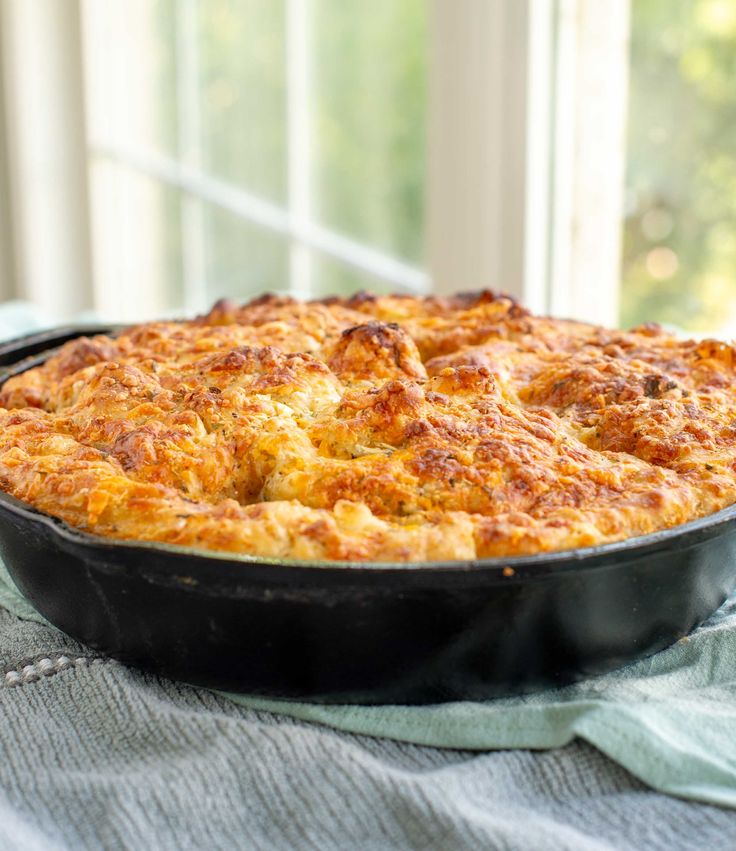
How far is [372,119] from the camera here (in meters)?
3.86

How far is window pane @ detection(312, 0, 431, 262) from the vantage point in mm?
3621

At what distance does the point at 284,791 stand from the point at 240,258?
4.09 m

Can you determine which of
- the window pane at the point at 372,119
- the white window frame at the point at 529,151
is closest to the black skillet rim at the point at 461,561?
the white window frame at the point at 529,151

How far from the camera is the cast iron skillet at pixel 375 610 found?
108 centimetres

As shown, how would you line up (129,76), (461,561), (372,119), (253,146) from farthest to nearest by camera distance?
Result: (129,76)
(253,146)
(372,119)
(461,561)

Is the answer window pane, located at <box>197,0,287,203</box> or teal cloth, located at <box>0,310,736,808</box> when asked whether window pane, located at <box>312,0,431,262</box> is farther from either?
teal cloth, located at <box>0,310,736,808</box>

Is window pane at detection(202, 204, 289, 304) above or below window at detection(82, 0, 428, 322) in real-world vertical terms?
below

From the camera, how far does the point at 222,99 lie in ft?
16.2

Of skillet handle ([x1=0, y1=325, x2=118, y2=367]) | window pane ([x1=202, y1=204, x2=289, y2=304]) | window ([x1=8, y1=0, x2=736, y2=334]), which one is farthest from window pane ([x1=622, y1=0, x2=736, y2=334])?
window pane ([x1=202, y1=204, x2=289, y2=304])

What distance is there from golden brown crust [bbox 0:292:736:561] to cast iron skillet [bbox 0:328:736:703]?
0.05 m

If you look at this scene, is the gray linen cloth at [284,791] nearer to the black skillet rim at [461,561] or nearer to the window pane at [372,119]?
the black skillet rim at [461,561]

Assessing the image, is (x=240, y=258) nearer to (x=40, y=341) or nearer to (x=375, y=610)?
(x=40, y=341)

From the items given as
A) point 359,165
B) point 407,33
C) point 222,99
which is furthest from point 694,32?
point 222,99

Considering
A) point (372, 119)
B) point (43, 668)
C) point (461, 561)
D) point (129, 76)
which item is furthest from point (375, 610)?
point (129, 76)
